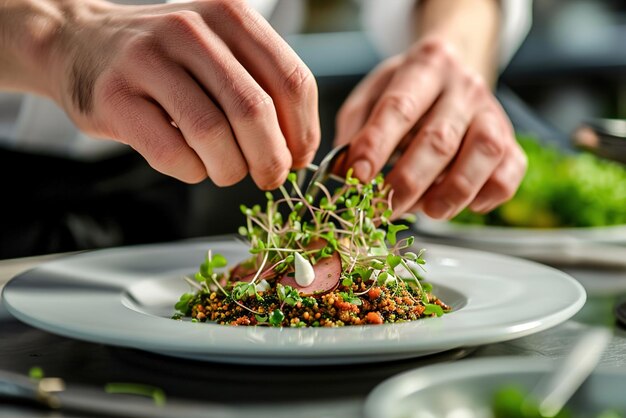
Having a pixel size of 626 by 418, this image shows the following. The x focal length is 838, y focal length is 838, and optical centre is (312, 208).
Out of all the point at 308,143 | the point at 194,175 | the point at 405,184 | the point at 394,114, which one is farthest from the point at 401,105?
the point at 194,175

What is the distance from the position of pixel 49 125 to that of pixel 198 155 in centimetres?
102

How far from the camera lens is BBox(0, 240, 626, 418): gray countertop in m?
0.66

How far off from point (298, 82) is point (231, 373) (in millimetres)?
320

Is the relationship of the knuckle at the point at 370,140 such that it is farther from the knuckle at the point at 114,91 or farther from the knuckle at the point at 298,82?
the knuckle at the point at 114,91

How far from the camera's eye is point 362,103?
4.51 ft

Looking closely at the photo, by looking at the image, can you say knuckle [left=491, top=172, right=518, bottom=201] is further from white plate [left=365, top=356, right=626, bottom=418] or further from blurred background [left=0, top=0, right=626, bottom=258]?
white plate [left=365, top=356, right=626, bottom=418]

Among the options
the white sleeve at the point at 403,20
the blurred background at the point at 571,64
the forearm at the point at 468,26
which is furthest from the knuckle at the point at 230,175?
the blurred background at the point at 571,64

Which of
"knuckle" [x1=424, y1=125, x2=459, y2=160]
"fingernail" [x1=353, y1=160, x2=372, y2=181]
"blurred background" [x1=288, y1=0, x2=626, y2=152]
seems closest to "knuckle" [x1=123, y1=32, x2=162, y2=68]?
"fingernail" [x1=353, y1=160, x2=372, y2=181]

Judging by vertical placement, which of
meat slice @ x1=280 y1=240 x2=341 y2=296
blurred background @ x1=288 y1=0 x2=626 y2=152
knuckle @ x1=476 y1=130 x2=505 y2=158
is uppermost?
meat slice @ x1=280 y1=240 x2=341 y2=296

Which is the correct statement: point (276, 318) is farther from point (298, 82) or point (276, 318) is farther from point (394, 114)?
point (394, 114)

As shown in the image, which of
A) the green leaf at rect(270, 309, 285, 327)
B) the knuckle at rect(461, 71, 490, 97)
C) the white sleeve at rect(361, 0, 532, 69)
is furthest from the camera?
the white sleeve at rect(361, 0, 532, 69)

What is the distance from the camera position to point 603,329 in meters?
0.93

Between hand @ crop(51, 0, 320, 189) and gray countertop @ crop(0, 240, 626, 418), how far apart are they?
0.23m

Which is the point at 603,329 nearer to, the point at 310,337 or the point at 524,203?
the point at 310,337
